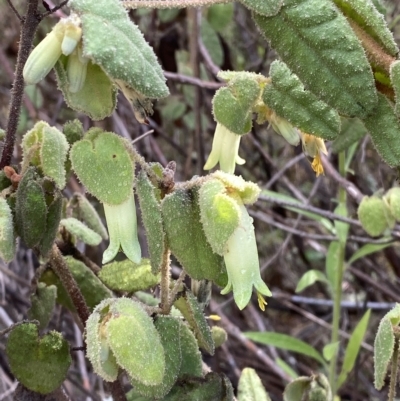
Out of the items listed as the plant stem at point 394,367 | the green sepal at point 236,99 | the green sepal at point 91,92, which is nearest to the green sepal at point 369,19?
the green sepal at point 236,99

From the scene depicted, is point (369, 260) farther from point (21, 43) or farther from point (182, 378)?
point (21, 43)

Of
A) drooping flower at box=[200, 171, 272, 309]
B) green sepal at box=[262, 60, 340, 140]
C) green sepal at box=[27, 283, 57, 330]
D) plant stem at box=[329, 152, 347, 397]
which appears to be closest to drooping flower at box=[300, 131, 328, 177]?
green sepal at box=[262, 60, 340, 140]

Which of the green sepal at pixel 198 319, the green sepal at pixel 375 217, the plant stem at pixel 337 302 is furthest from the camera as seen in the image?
the plant stem at pixel 337 302

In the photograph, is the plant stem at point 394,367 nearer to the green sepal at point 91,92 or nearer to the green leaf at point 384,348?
the green leaf at point 384,348

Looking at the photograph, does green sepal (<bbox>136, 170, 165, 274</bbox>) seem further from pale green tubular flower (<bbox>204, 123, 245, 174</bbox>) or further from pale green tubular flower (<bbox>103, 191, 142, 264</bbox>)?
pale green tubular flower (<bbox>204, 123, 245, 174</bbox>)

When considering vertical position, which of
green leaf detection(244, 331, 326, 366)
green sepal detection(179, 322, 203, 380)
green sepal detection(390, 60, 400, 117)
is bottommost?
green leaf detection(244, 331, 326, 366)

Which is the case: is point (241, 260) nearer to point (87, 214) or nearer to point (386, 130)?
point (386, 130)
